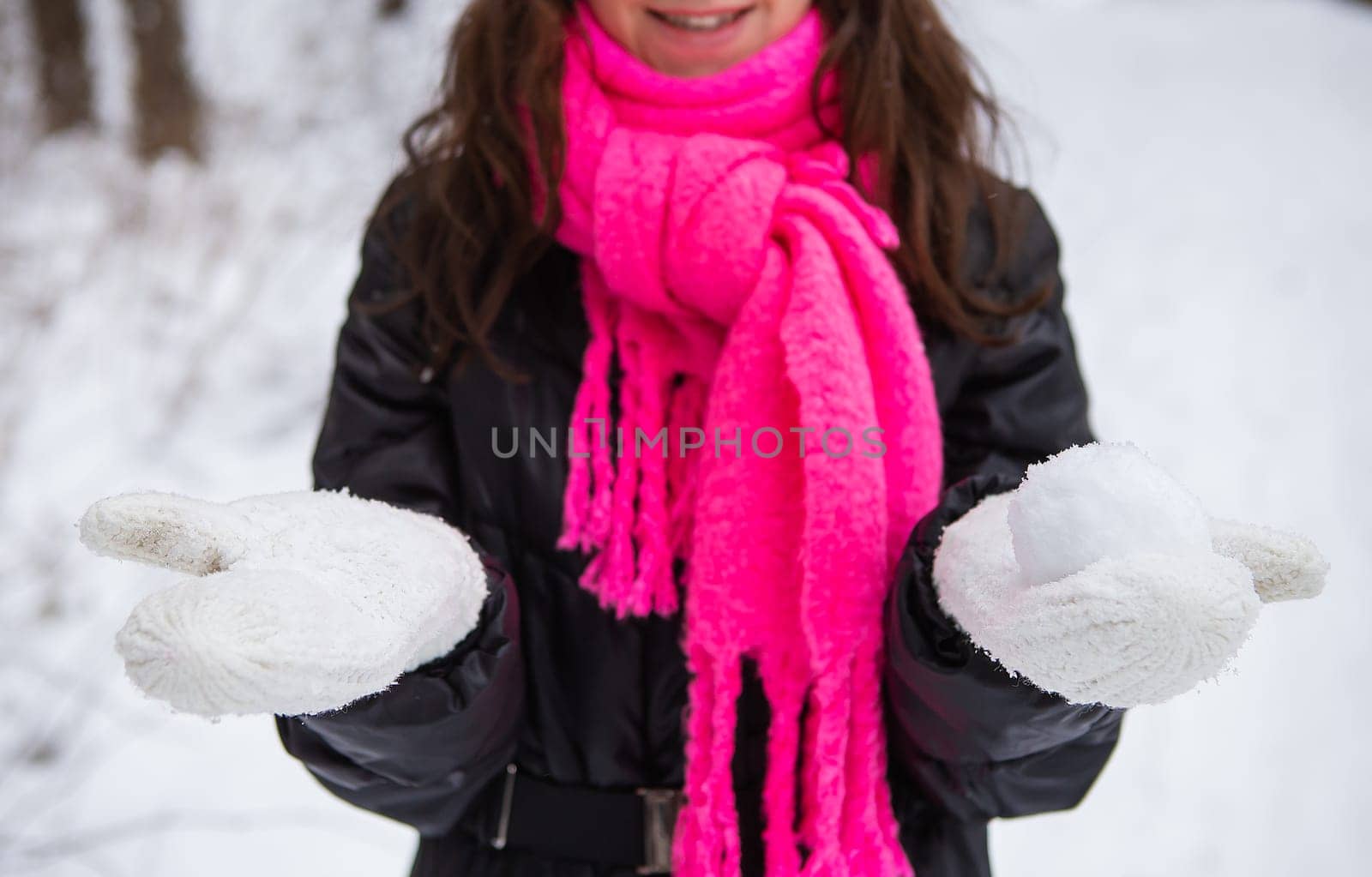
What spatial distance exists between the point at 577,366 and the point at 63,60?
4.29 meters

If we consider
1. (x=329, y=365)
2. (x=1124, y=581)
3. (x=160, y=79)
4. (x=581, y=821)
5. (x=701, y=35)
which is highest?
(x=701, y=35)

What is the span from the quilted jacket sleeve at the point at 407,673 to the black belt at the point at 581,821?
0.18ft

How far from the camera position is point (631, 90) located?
0.97 metres

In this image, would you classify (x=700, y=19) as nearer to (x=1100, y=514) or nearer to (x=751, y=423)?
(x=751, y=423)

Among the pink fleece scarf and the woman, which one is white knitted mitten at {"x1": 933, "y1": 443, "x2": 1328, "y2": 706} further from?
the woman

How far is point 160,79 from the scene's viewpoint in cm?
408

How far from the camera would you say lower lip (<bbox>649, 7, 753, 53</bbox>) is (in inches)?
36.9

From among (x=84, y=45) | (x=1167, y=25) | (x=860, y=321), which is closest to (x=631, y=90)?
(x=860, y=321)

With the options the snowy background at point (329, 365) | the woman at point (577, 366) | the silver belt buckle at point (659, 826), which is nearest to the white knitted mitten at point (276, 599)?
the woman at point (577, 366)

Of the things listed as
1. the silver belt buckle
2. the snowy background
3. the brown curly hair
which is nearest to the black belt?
the silver belt buckle

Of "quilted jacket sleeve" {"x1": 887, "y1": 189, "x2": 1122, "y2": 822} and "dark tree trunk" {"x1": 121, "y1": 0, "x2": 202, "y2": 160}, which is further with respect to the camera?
"dark tree trunk" {"x1": 121, "y1": 0, "x2": 202, "y2": 160}

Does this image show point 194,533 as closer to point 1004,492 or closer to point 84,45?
point 1004,492

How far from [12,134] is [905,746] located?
126 inches

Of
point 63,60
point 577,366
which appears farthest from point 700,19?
point 63,60
